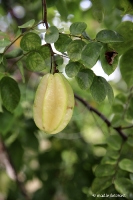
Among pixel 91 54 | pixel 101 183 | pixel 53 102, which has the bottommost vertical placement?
pixel 101 183

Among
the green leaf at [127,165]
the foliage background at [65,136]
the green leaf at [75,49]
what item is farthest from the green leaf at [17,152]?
the green leaf at [75,49]

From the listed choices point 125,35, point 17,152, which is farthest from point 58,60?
point 17,152

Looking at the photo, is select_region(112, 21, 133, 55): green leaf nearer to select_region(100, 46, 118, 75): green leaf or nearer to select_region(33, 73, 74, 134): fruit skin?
select_region(100, 46, 118, 75): green leaf

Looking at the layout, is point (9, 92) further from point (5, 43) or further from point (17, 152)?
point (17, 152)

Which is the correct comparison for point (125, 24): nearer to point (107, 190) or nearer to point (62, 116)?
point (62, 116)

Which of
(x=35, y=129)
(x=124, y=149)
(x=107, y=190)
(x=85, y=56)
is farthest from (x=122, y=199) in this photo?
(x=35, y=129)

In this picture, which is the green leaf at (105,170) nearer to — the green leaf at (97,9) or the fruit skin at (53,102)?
the fruit skin at (53,102)

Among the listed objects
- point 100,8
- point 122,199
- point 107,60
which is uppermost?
point 100,8
